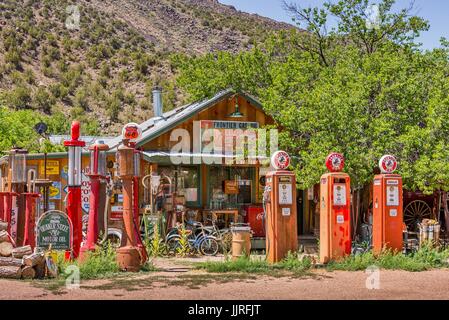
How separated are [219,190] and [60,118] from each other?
24.5 metres

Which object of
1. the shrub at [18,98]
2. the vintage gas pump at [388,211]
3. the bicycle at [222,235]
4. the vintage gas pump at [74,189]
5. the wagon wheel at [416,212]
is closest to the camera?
the vintage gas pump at [74,189]

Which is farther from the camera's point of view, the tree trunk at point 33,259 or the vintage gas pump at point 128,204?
the vintage gas pump at point 128,204

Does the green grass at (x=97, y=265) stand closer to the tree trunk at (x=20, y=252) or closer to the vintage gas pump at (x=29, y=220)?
the tree trunk at (x=20, y=252)

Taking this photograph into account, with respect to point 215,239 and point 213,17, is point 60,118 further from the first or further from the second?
point 213,17

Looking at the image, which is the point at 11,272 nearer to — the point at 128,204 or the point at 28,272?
the point at 28,272

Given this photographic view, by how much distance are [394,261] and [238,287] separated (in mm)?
4171

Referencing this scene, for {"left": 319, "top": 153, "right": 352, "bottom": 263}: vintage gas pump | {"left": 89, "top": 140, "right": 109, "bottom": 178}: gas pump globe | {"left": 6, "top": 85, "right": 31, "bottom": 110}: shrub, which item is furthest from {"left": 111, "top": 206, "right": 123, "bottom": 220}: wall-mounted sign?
{"left": 6, "top": 85, "right": 31, "bottom": 110}: shrub

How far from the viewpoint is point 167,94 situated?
53.2m

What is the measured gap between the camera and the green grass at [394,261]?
14.0 metres

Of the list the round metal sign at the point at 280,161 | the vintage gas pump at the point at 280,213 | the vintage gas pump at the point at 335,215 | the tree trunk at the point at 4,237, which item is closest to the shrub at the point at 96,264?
the tree trunk at the point at 4,237

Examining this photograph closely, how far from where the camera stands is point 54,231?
43.2 ft

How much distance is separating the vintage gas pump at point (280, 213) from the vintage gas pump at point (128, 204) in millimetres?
2794

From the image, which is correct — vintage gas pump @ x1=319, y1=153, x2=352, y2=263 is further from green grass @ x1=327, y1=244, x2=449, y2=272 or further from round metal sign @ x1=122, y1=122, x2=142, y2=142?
round metal sign @ x1=122, y1=122, x2=142, y2=142

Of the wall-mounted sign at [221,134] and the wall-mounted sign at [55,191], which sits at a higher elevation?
the wall-mounted sign at [221,134]
